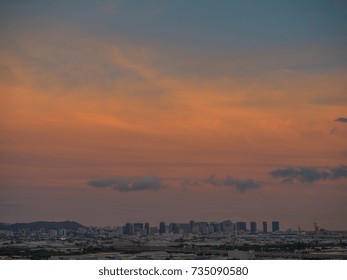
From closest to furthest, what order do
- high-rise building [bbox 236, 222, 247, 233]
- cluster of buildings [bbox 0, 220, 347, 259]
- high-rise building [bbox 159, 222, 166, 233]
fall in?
cluster of buildings [bbox 0, 220, 347, 259] < high-rise building [bbox 159, 222, 166, 233] < high-rise building [bbox 236, 222, 247, 233]

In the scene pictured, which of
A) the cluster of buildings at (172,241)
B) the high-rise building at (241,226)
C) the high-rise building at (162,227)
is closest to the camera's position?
the cluster of buildings at (172,241)

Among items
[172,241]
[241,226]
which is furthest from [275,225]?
[172,241]

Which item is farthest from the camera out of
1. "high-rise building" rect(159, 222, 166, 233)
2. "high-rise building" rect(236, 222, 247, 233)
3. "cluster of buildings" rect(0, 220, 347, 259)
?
"high-rise building" rect(236, 222, 247, 233)

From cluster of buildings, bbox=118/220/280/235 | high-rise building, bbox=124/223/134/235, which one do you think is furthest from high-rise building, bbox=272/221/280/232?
high-rise building, bbox=124/223/134/235

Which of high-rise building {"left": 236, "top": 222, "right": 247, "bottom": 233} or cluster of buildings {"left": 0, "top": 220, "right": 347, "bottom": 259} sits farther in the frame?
high-rise building {"left": 236, "top": 222, "right": 247, "bottom": 233}

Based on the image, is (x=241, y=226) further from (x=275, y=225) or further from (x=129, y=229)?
(x=129, y=229)

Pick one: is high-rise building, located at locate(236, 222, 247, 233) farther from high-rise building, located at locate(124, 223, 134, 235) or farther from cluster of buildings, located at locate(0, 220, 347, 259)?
high-rise building, located at locate(124, 223, 134, 235)

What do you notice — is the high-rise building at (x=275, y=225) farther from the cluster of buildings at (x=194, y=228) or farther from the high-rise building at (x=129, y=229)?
the high-rise building at (x=129, y=229)

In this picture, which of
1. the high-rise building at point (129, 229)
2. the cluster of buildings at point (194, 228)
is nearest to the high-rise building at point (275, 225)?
the cluster of buildings at point (194, 228)

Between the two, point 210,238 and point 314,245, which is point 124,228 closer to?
point 210,238

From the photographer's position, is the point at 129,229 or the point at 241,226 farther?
the point at 241,226

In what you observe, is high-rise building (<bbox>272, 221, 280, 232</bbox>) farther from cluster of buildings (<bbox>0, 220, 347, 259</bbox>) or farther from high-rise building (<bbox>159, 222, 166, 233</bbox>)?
high-rise building (<bbox>159, 222, 166, 233</bbox>)
